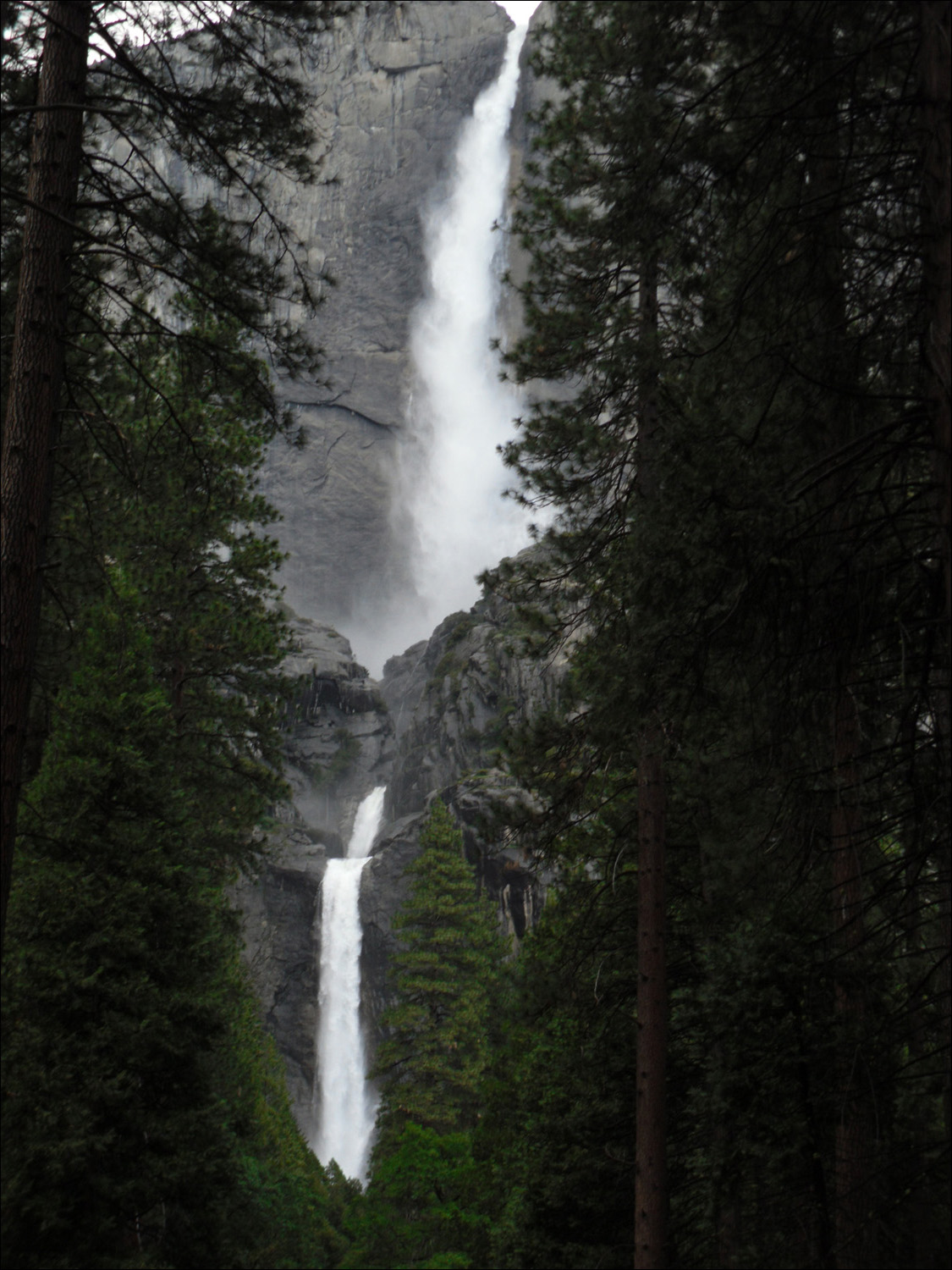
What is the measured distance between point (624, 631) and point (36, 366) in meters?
4.31

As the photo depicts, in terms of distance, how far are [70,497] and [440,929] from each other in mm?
19522

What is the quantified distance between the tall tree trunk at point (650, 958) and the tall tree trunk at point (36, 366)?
3744mm

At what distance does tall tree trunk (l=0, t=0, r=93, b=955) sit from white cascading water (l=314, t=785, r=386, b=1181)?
120 feet

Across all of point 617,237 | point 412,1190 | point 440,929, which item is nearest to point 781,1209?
point 617,237

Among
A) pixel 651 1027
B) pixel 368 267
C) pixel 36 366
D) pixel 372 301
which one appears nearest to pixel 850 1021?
pixel 651 1027

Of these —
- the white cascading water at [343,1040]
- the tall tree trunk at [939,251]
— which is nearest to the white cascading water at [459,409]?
the white cascading water at [343,1040]

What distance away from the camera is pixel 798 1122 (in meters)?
6.70

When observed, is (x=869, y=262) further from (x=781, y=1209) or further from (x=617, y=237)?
(x=781, y=1209)

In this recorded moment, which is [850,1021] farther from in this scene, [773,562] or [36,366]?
[36,366]

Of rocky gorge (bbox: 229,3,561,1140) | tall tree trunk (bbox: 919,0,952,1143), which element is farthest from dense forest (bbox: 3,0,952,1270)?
rocky gorge (bbox: 229,3,561,1140)

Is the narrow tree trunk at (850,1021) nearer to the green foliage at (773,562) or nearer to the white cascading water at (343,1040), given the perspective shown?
the green foliage at (773,562)

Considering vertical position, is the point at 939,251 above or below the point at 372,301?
below

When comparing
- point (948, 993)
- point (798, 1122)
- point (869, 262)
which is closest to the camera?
point (948, 993)

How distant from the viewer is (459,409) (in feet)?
305
